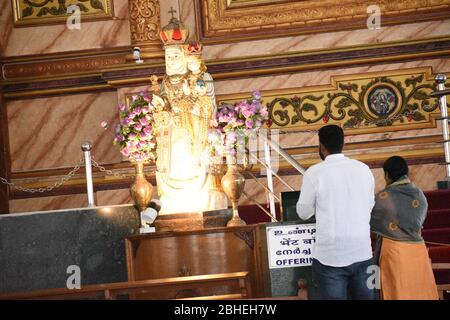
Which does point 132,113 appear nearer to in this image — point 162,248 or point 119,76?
point 162,248

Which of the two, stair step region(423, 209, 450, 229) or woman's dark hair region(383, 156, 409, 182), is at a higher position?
woman's dark hair region(383, 156, 409, 182)

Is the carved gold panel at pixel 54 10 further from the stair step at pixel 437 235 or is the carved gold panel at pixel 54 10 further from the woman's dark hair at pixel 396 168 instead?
the woman's dark hair at pixel 396 168

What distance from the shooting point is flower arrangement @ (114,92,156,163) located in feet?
29.8

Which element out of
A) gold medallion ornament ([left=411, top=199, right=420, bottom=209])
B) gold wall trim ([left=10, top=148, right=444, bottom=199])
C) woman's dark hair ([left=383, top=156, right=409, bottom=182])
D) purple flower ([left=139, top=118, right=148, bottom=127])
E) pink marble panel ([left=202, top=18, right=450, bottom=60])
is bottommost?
gold medallion ornament ([left=411, top=199, right=420, bottom=209])

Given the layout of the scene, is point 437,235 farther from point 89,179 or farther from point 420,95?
point 89,179

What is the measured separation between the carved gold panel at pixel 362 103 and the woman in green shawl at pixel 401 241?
4531 millimetres

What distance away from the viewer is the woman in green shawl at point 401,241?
21.3ft

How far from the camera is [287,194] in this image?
6898 millimetres

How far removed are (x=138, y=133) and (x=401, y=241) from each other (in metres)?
3.24

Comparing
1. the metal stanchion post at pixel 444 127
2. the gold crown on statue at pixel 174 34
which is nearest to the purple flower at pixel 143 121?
the gold crown on statue at pixel 174 34

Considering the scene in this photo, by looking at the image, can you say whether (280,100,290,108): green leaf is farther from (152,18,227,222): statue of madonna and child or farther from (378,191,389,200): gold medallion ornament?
(378,191,389,200): gold medallion ornament

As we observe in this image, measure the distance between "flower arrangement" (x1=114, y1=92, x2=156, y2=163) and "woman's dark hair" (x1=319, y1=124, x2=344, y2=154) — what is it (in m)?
3.17

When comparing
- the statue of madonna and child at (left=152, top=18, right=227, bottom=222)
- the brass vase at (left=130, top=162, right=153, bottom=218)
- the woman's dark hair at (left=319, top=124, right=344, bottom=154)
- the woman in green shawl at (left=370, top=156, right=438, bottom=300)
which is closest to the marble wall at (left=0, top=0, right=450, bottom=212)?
the statue of madonna and child at (left=152, top=18, right=227, bottom=222)
